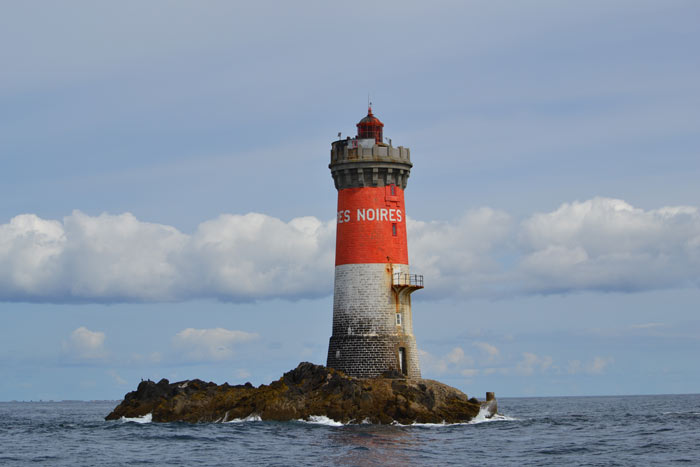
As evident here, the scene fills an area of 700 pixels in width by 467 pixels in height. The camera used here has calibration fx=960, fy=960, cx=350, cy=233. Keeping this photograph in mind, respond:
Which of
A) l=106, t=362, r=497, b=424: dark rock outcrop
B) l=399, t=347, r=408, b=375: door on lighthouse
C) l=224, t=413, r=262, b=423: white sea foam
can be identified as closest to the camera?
l=106, t=362, r=497, b=424: dark rock outcrop

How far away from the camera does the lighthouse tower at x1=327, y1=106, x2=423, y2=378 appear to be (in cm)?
5134

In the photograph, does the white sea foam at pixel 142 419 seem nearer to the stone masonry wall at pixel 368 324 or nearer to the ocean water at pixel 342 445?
the ocean water at pixel 342 445

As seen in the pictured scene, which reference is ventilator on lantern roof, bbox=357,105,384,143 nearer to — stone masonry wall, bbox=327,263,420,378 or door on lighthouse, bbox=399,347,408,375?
stone masonry wall, bbox=327,263,420,378

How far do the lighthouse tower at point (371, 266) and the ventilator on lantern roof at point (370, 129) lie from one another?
507 mm

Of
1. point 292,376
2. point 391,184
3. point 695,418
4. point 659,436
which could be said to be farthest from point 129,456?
point 695,418

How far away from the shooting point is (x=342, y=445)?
131 feet

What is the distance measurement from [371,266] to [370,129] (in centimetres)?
792

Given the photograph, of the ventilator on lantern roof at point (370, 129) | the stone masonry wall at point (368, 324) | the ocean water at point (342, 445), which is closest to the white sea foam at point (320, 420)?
the ocean water at point (342, 445)

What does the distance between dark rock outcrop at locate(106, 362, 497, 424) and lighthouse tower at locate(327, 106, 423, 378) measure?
147cm

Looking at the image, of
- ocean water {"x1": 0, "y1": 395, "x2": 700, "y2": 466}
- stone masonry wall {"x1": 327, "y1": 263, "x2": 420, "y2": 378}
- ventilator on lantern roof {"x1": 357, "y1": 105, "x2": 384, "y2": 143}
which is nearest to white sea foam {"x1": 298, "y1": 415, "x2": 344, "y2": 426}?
ocean water {"x1": 0, "y1": 395, "x2": 700, "y2": 466}

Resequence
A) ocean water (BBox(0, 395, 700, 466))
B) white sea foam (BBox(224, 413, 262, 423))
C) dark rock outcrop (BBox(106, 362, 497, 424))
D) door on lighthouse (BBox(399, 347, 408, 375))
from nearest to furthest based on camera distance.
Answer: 1. ocean water (BBox(0, 395, 700, 466))
2. dark rock outcrop (BBox(106, 362, 497, 424))
3. white sea foam (BBox(224, 413, 262, 423))
4. door on lighthouse (BBox(399, 347, 408, 375))

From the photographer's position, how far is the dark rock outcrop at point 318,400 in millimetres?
48219

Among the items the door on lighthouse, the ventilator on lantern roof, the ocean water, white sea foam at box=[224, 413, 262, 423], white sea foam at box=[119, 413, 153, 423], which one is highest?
the ventilator on lantern roof

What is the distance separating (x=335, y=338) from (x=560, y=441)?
44.3 ft
